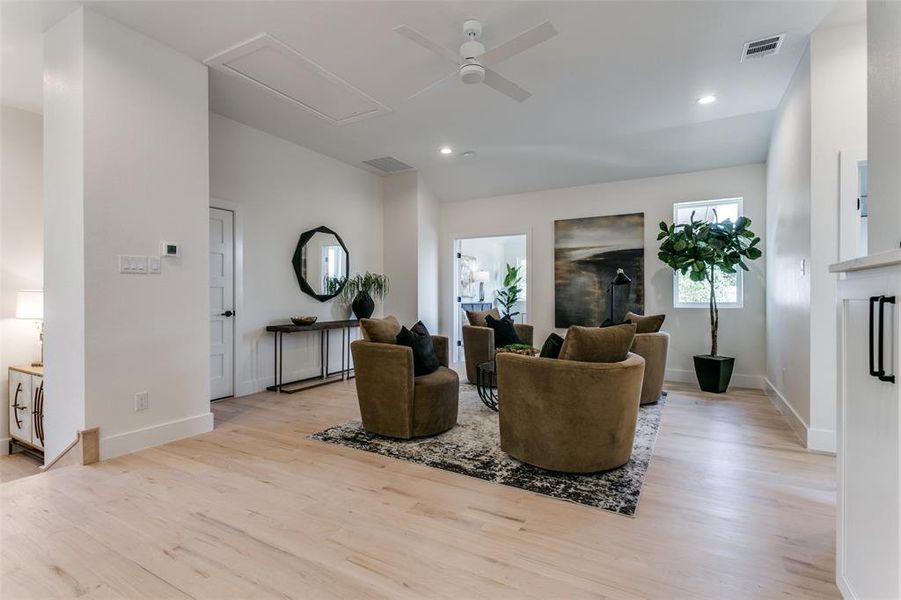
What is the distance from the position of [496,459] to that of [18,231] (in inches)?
190

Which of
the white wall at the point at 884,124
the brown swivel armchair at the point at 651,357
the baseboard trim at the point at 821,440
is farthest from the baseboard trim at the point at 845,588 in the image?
the brown swivel armchair at the point at 651,357

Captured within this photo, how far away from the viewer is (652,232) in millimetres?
5520

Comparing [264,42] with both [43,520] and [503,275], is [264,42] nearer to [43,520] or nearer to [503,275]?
[43,520]

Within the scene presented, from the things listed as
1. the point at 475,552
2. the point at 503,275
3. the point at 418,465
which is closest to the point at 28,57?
the point at 418,465

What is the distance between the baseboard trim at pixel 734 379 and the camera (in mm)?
4957

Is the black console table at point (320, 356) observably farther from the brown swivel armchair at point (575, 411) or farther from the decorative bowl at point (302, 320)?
the brown swivel armchair at point (575, 411)

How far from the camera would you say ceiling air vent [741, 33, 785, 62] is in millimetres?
2967

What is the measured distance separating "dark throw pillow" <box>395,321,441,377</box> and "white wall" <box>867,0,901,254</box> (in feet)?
8.53

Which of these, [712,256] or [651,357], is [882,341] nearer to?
[651,357]

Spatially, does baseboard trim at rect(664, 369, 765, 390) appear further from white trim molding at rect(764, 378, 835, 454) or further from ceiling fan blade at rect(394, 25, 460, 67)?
ceiling fan blade at rect(394, 25, 460, 67)

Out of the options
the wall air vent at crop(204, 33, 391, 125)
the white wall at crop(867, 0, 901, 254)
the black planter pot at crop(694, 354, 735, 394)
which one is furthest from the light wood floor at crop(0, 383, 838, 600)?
the wall air vent at crop(204, 33, 391, 125)

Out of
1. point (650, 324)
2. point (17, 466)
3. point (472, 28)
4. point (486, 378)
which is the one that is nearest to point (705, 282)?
point (650, 324)

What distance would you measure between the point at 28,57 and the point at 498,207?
5308 millimetres

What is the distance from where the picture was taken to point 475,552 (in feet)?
5.77
